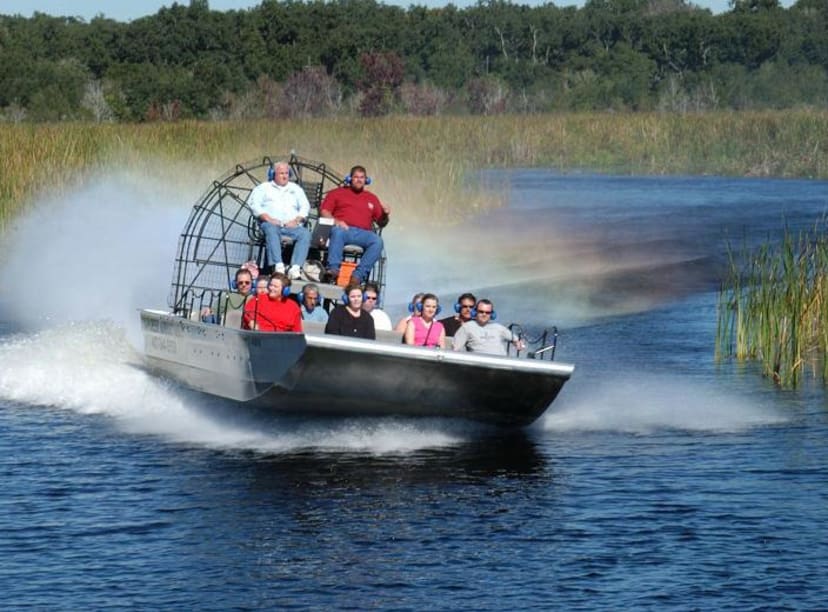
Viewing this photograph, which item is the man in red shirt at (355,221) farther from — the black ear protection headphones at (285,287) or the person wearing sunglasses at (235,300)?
the black ear protection headphones at (285,287)

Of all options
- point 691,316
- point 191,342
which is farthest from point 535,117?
point 191,342

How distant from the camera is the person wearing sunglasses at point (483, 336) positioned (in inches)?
759

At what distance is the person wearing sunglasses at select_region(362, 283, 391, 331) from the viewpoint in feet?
63.2

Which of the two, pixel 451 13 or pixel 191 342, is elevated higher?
pixel 451 13

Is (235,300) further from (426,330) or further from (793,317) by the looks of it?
(793,317)

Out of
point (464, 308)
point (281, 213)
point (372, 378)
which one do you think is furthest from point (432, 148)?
point (372, 378)

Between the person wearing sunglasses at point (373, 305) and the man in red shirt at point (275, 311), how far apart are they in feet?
2.46

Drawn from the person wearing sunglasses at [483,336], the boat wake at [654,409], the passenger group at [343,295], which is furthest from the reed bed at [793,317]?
the passenger group at [343,295]

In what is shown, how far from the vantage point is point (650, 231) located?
151 ft

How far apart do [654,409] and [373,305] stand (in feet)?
13.8

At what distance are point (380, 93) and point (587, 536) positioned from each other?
67.1 meters

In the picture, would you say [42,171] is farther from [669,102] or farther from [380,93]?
[669,102]

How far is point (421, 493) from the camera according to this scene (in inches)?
683

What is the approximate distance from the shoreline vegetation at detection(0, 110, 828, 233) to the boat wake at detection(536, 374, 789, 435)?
18005 mm
